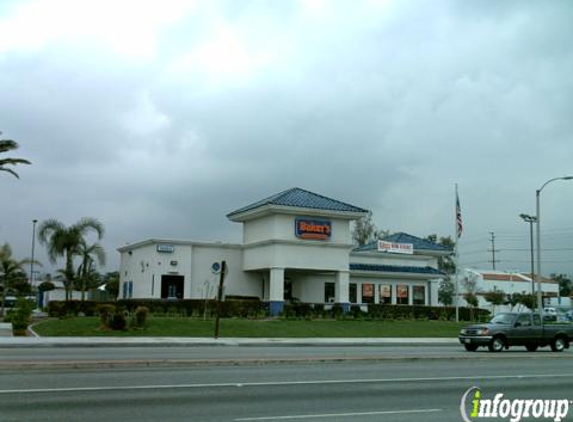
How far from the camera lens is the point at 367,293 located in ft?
179

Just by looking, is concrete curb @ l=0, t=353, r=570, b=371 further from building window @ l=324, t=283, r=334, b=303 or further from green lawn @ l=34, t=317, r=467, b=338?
building window @ l=324, t=283, r=334, b=303

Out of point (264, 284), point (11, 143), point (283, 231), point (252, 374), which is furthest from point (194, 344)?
point (264, 284)

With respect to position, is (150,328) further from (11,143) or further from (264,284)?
(264,284)

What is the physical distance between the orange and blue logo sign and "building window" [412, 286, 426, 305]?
38.6 feet

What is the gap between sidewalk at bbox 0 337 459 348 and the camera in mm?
25750

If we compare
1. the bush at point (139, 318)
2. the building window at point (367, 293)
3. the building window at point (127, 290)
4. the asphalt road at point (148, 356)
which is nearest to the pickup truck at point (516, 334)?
Result: the asphalt road at point (148, 356)

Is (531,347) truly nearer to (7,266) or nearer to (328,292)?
(328,292)

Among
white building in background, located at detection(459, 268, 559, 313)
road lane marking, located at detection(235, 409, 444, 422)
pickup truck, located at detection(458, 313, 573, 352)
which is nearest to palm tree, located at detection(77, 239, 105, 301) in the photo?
pickup truck, located at detection(458, 313, 573, 352)

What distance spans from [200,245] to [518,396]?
124 feet

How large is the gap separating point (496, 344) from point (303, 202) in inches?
940

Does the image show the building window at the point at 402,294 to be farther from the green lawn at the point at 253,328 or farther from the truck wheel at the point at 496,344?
the truck wheel at the point at 496,344

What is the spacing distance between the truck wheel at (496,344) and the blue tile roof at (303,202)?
22.5 metres

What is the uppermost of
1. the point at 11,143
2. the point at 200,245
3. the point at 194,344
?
the point at 11,143

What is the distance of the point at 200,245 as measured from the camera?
161 feet
